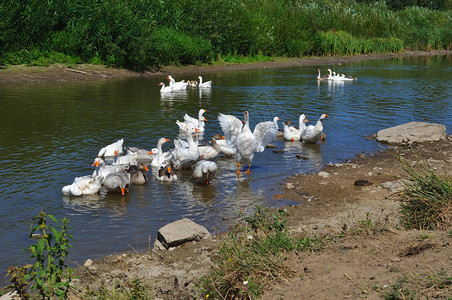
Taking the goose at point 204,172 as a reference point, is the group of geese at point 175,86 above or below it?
above

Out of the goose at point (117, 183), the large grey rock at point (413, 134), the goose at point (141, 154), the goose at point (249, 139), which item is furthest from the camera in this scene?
the large grey rock at point (413, 134)

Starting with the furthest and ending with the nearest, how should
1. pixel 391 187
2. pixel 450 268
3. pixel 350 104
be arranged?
pixel 350 104 < pixel 391 187 < pixel 450 268

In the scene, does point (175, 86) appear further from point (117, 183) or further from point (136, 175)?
point (117, 183)

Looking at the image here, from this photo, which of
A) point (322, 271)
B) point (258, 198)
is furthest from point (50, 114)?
point (322, 271)

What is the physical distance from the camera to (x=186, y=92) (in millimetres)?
24766

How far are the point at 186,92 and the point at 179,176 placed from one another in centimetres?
1346

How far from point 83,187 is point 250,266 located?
18.5ft

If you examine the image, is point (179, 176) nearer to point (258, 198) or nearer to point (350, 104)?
point (258, 198)

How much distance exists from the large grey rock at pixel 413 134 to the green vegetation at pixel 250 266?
9.38m

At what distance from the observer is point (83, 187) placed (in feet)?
32.8

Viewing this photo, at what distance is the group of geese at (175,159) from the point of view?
10.2 m

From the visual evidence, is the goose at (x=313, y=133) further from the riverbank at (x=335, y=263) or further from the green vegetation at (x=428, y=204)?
the green vegetation at (x=428, y=204)

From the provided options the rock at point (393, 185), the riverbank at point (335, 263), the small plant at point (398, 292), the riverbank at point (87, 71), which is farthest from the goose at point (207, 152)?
the riverbank at point (87, 71)

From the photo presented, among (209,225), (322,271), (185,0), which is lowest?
(209,225)
